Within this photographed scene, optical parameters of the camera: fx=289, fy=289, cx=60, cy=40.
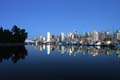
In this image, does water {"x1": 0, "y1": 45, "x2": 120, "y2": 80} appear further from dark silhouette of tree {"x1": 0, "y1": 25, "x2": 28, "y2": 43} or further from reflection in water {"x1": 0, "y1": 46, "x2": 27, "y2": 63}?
dark silhouette of tree {"x1": 0, "y1": 25, "x2": 28, "y2": 43}

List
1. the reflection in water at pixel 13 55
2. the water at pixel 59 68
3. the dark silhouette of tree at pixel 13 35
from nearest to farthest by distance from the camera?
the water at pixel 59 68
the reflection in water at pixel 13 55
the dark silhouette of tree at pixel 13 35

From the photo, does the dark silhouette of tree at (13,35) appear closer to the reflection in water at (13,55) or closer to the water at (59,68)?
the reflection in water at (13,55)

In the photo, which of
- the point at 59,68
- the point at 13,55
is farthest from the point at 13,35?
the point at 59,68

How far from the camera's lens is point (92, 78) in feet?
67.3

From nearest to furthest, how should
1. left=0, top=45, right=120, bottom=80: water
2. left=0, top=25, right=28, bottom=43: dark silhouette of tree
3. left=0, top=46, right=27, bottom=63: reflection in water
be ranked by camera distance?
left=0, top=45, right=120, bottom=80: water < left=0, top=46, right=27, bottom=63: reflection in water < left=0, top=25, right=28, bottom=43: dark silhouette of tree

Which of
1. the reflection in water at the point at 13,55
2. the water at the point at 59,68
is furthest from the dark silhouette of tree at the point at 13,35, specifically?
the water at the point at 59,68

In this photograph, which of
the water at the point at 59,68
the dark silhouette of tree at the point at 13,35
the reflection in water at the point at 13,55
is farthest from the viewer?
the dark silhouette of tree at the point at 13,35

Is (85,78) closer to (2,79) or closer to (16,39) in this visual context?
(2,79)

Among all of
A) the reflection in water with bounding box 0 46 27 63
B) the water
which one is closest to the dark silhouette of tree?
the reflection in water with bounding box 0 46 27 63

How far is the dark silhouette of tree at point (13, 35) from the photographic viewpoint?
140 meters

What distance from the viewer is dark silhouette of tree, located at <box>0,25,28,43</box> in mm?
139700

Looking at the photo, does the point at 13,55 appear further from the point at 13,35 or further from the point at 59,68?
the point at 13,35

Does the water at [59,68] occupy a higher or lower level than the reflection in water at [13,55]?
lower

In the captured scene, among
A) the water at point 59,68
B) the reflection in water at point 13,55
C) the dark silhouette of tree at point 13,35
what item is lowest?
the water at point 59,68
